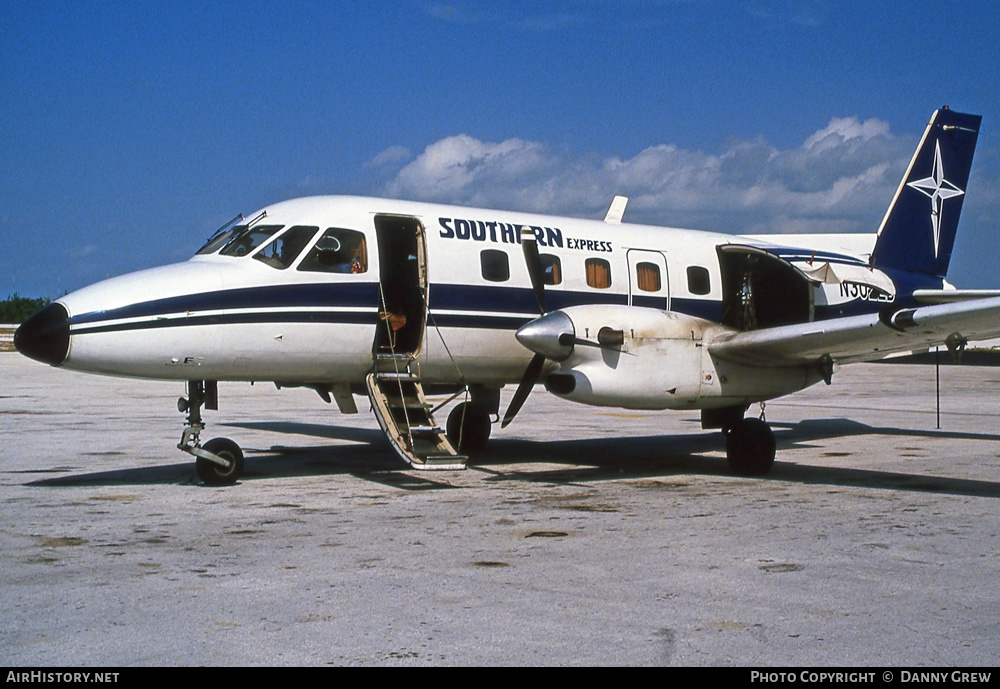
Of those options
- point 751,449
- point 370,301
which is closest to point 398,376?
point 370,301

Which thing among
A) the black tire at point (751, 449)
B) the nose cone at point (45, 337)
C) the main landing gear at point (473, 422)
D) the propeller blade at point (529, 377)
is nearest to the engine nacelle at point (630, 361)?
the propeller blade at point (529, 377)

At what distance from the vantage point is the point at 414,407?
12.1m

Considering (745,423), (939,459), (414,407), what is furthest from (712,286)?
(414,407)

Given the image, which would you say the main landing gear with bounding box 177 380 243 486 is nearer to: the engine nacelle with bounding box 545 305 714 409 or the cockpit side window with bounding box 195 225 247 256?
the cockpit side window with bounding box 195 225 247 256

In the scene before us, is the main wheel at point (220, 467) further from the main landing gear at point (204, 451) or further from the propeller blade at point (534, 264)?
the propeller blade at point (534, 264)

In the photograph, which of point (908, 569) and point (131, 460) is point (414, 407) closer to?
point (131, 460)

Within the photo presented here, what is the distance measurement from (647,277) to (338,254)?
15.4 feet

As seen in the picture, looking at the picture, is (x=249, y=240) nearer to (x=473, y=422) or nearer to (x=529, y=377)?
(x=529, y=377)

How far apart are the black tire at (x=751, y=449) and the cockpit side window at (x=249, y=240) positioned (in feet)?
21.8

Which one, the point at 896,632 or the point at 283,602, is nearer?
the point at 896,632

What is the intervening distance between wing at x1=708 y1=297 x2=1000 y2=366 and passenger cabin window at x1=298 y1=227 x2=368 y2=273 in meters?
4.70

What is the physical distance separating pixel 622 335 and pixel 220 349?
15.8 ft

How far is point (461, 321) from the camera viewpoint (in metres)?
12.6
